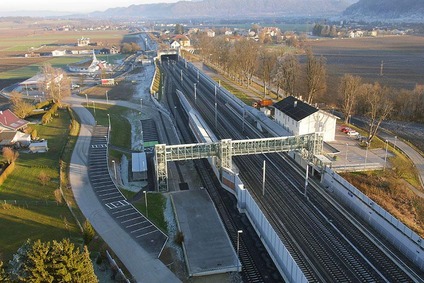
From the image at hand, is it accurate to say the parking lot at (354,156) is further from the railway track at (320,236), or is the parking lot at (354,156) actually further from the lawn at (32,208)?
the lawn at (32,208)

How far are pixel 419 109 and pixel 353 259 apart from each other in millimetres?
58440

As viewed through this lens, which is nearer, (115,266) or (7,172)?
(115,266)

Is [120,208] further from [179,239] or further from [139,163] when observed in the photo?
[139,163]

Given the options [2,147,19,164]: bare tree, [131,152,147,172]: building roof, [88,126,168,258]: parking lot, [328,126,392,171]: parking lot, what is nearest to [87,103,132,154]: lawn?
[88,126,168,258]: parking lot

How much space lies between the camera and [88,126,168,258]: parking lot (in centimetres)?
3959

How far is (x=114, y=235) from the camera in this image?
40562 millimetres

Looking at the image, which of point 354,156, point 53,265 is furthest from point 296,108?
point 53,265

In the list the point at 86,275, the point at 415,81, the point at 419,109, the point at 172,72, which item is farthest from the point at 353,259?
the point at 172,72

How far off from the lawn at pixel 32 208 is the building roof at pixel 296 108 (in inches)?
1636

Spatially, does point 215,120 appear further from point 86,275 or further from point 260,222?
point 86,275

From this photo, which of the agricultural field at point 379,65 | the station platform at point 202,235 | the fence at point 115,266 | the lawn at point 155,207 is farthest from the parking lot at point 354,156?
the agricultural field at point 379,65

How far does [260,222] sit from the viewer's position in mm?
40031

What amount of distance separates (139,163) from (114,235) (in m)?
17.9

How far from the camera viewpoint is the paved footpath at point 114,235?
3497 centimetres
